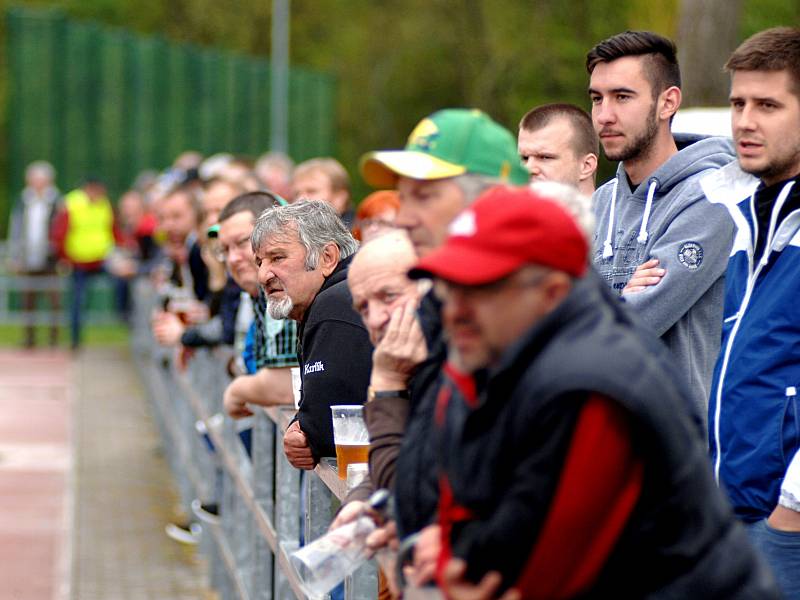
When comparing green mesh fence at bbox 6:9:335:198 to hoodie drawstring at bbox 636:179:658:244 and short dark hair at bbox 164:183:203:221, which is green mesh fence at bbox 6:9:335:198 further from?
hoodie drawstring at bbox 636:179:658:244

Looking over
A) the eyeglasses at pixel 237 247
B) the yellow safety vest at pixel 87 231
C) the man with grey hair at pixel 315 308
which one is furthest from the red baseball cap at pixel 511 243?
the yellow safety vest at pixel 87 231

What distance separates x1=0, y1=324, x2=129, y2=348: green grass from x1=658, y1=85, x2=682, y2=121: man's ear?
57.7 feet

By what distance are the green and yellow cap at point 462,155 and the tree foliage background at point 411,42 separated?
29721 millimetres

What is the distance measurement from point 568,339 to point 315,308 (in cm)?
207

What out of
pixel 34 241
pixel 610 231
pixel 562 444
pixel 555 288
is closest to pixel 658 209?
pixel 610 231

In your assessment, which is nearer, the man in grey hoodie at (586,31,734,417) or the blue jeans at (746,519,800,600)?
the blue jeans at (746,519,800,600)

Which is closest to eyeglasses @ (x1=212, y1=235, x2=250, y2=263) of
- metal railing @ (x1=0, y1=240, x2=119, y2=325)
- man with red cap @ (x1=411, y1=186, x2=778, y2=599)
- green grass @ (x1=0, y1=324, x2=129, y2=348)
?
man with red cap @ (x1=411, y1=186, x2=778, y2=599)

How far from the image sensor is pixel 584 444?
2291mm

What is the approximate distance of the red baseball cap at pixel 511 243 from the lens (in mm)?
2350

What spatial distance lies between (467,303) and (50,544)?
23.1 feet

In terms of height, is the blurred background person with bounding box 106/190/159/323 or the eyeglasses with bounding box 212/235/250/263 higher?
the eyeglasses with bounding box 212/235/250/263

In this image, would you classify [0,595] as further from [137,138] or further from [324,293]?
[137,138]

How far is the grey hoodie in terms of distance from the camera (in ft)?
13.3

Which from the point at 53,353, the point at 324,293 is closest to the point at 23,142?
the point at 53,353
